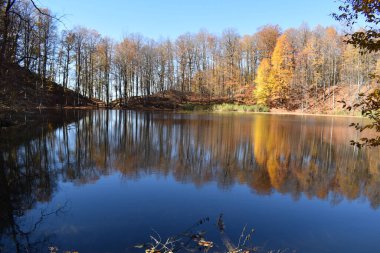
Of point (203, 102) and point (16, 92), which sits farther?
point (203, 102)

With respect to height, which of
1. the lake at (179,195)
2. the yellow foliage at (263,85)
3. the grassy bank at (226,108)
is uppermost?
the yellow foliage at (263,85)

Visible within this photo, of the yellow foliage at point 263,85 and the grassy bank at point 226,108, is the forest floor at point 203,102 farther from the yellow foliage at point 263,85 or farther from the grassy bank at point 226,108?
the yellow foliage at point 263,85

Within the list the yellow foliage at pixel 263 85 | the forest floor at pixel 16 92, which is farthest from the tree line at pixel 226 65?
the forest floor at pixel 16 92

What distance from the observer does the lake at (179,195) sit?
595cm

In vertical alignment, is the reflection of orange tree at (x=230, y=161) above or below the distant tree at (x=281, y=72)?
below

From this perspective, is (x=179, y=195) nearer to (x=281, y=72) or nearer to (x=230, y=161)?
(x=230, y=161)

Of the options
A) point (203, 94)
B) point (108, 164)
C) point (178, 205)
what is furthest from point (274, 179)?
point (203, 94)

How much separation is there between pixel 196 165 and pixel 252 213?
500 cm

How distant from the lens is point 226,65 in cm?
7075

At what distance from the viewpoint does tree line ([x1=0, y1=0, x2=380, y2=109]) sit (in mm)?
55938

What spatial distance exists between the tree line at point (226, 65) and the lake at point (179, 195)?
137ft

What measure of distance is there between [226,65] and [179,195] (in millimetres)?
64750

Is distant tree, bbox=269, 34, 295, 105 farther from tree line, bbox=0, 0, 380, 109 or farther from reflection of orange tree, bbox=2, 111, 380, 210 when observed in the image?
reflection of orange tree, bbox=2, 111, 380, 210

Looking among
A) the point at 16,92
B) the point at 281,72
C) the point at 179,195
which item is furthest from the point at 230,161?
the point at 281,72
